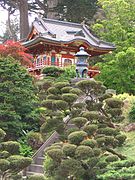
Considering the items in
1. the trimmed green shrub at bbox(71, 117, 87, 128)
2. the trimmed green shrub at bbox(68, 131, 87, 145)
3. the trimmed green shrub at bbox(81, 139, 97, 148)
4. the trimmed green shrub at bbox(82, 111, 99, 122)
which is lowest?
the trimmed green shrub at bbox(81, 139, 97, 148)

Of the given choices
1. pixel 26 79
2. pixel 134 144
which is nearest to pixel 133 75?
pixel 26 79

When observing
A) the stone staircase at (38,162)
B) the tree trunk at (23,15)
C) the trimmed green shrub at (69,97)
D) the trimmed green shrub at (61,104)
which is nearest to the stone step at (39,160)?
the stone staircase at (38,162)

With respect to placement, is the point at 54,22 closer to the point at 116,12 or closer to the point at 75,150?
the point at 116,12

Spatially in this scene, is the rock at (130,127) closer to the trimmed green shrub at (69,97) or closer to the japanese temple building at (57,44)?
the trimmed green shrub at (69,97)

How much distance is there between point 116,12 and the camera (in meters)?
23.1

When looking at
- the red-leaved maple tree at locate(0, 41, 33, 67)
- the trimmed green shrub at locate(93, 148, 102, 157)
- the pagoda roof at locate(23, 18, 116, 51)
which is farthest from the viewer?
the pagoda roof at locate(23, 18, 116, 51)

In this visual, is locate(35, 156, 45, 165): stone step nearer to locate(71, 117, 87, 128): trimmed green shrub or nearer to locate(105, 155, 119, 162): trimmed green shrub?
locate(71, 117, 87, 128): trimmed green shrub

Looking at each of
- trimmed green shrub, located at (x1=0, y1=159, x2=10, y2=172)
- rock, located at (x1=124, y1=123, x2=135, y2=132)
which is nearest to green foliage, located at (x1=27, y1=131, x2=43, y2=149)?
rock, located at (x1=124, y1=123, x2=135, y2=132)

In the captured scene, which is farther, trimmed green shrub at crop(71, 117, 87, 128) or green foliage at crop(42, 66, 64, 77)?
green foliage at crop(42, 66, 64, 77)

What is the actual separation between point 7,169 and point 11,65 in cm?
689

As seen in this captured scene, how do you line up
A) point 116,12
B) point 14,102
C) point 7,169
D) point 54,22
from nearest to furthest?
point 7,169
point 14,102
point 116,12
point 54,22

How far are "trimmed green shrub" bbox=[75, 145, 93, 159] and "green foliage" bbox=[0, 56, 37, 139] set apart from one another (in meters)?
5.21

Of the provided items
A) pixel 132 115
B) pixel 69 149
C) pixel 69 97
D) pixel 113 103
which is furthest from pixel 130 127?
pixel 69 149

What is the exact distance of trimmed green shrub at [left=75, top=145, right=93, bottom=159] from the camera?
9.45 meters
